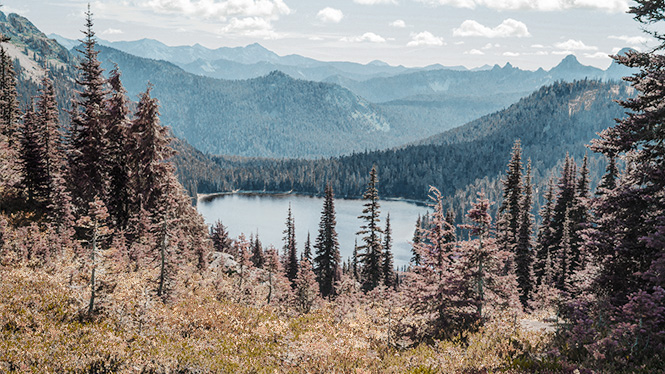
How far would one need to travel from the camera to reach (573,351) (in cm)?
1238

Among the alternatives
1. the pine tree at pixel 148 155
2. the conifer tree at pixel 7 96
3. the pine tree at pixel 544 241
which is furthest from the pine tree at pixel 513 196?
the conifer tree at pixel 7 96

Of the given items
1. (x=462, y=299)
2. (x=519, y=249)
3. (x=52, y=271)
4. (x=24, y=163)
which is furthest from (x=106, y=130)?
(x=519, y=249)

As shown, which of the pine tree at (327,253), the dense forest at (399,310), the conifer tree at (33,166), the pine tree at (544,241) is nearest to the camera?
the dense forest at (399,310)

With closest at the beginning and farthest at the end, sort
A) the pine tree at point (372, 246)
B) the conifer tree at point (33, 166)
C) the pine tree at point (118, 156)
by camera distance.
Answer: the pine tree at point (118, 156), the conifer tree at point (33, 166), the pine tree at point (372, 246)

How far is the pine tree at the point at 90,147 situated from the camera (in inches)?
1174

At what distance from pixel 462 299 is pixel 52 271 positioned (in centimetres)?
1814

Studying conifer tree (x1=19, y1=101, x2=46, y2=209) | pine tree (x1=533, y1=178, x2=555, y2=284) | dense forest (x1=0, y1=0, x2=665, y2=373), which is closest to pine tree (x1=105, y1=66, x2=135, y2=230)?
dense forest (x1=0, y1=0, x2=665, y2=373)

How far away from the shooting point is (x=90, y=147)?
30.2m

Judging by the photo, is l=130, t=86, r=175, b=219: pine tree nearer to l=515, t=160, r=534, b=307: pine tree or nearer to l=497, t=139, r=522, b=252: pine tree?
l=497, t=139, r=522, b=252: pine tree

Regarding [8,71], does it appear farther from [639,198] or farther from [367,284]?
[639,198]

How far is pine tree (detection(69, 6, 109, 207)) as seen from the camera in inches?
1174

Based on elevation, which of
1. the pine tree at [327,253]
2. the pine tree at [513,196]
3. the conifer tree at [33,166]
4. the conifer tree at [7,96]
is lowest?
the pine tree at [327,253]

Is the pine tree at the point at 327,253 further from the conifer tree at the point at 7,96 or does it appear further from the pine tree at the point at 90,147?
the conifer tree at the point at 7,96

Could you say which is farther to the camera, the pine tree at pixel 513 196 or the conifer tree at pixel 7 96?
the conifer tree at pixel 7 96
